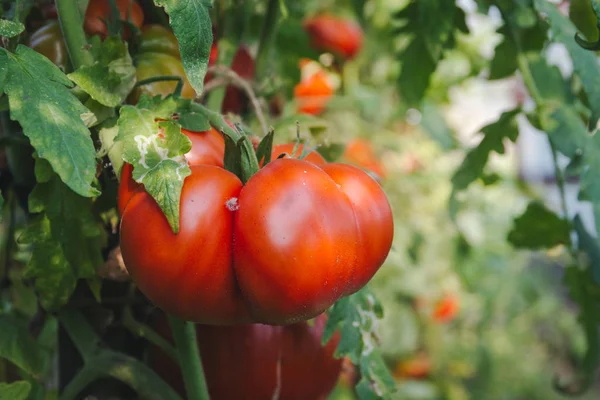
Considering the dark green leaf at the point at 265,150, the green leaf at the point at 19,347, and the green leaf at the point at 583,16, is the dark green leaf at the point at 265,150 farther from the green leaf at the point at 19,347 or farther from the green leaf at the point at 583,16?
the green leaf at the point at 583,16

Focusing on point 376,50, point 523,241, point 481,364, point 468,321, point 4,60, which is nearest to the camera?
point 4,60

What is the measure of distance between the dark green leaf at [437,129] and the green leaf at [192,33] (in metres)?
1.16

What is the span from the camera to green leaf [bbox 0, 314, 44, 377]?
0.73m

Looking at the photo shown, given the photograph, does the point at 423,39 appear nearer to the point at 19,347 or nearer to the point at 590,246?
the point at 590,246

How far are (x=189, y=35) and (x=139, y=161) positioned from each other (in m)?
0.12

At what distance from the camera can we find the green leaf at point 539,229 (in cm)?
111

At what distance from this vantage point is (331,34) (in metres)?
1.68

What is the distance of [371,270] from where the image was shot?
57 centimetres

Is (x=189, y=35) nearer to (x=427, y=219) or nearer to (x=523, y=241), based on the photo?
(x=523, y=241)

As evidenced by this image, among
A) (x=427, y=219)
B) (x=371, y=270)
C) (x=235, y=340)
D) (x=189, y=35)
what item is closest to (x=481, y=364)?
(x=427, y=219)

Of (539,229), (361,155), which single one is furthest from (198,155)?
(361,155)

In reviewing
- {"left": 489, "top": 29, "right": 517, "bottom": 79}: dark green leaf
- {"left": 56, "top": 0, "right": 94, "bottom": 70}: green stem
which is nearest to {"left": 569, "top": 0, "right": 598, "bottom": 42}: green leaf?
{"left": 489, "top": 29, "right": 517, "bottom": 79}: dark green leaf

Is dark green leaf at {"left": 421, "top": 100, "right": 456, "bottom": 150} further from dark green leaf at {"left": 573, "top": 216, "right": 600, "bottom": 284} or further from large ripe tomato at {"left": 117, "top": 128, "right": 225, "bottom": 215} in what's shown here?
large ripe tomato at {"left": 117, "top": 128, "right": 225, "bottom": 215}

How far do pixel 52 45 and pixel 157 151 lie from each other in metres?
0.22
